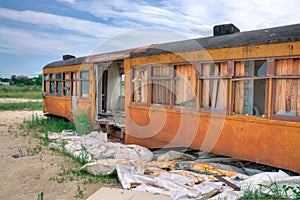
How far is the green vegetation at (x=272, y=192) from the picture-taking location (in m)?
3.51

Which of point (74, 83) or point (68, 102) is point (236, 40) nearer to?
point (74, 83)

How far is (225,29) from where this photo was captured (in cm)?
583

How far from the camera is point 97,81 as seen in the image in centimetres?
872

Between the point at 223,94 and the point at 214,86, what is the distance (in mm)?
258

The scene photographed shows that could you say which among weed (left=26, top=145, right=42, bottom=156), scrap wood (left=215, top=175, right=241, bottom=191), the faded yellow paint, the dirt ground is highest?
the faded yellow paint

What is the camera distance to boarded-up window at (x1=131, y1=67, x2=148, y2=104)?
678cm

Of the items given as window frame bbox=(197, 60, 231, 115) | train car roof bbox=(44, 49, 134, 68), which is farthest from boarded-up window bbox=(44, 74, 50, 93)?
window frame bbox=(197, 60, 231, 115)

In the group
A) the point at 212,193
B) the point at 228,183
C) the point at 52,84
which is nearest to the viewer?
the point at 212,193

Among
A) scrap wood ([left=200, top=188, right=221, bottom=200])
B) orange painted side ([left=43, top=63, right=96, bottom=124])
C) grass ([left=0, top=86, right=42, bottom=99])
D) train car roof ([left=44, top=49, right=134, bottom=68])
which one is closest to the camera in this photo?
scrap wood ([left=200, top=188, right=221, bottom=200])

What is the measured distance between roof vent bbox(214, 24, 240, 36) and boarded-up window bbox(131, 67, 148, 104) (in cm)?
196

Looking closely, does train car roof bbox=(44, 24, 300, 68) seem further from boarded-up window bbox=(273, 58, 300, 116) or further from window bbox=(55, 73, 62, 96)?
window bbox=(55, 73, 62, 96)

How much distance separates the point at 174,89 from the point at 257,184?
9.32ft

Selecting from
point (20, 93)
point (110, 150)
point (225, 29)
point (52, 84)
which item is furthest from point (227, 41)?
point (20, 93)

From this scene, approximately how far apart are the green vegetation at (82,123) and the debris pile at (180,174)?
1738 mm
